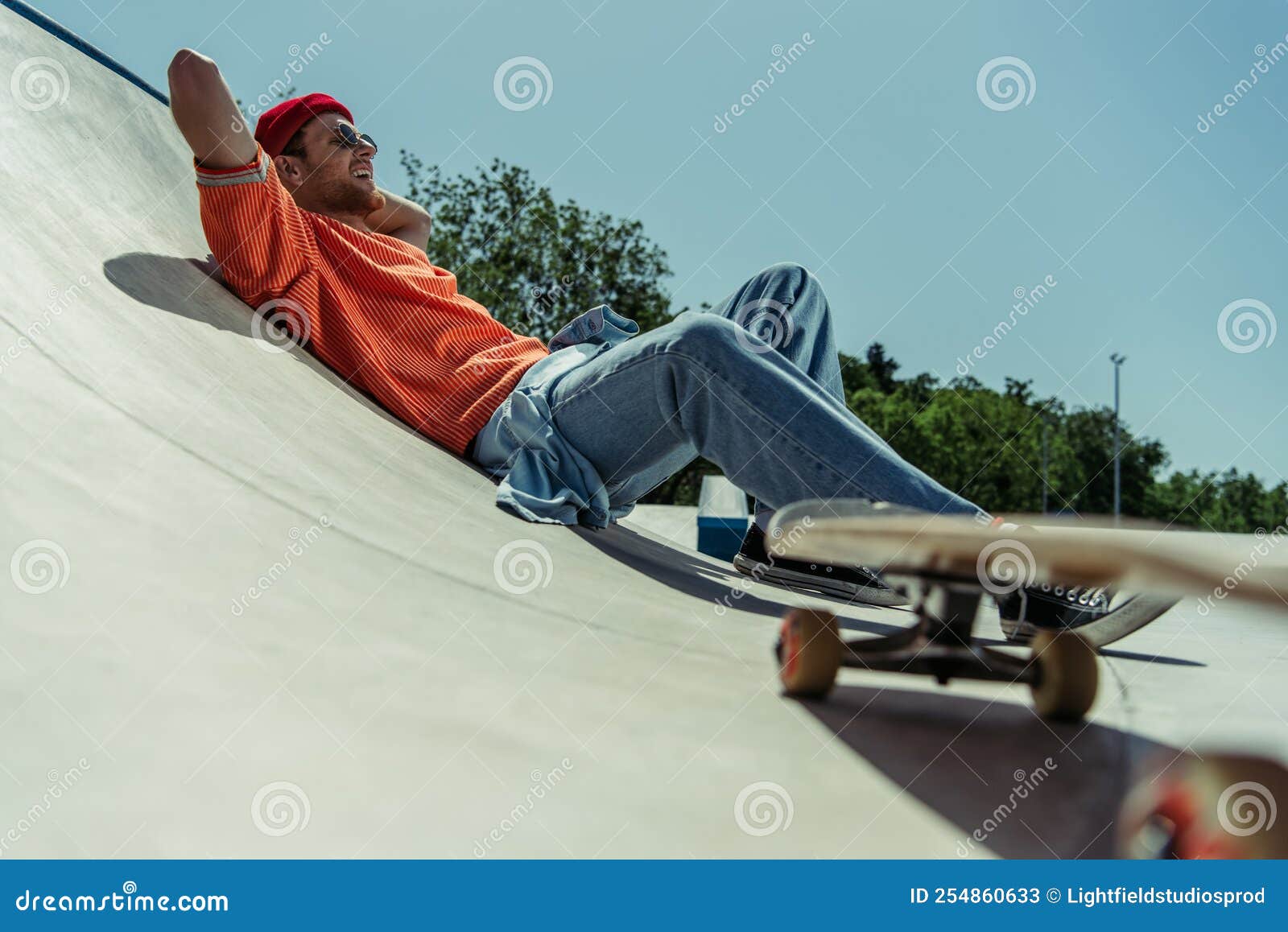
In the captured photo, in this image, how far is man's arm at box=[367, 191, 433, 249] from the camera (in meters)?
3.91

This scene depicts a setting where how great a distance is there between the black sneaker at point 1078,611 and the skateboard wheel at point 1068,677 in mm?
298

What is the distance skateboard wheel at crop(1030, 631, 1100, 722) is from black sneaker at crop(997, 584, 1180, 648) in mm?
298

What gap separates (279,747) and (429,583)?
657mm

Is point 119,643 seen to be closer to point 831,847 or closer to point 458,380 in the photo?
point 831,847

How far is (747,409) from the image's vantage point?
2.20 meters

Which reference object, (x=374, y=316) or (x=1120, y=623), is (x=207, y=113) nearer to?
(x=374, y=316)

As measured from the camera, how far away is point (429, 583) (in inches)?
69.9

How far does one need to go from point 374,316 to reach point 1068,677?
8.01 ft

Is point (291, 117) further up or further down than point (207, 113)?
further up

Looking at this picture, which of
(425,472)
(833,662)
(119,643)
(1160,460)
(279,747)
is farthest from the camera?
(1160,460)

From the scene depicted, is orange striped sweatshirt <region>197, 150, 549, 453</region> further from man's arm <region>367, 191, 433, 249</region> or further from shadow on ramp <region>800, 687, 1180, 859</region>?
shadow on ramp <region>800, 687, 1180, 859</region>

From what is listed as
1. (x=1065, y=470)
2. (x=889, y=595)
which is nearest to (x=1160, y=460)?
(x=1065, y=470)

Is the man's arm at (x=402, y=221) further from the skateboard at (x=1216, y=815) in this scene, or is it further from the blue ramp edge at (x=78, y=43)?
the skateboard at (x=1216, y=815)

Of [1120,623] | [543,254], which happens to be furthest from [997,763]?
[543,254]
